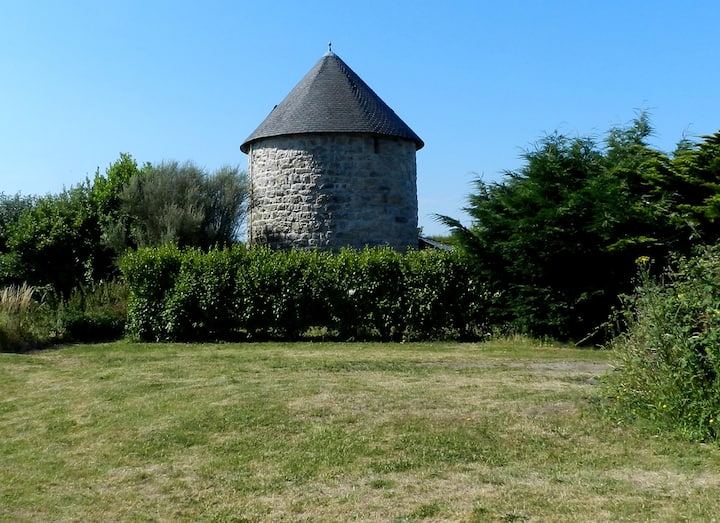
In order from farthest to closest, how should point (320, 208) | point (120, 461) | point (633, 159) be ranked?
point (320, 208) < point (633, 159) < point (120, 461)

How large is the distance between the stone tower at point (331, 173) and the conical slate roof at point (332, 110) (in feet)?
0.11

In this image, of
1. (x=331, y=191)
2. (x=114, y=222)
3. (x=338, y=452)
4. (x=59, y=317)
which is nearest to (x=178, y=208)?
(x=114, y=222)

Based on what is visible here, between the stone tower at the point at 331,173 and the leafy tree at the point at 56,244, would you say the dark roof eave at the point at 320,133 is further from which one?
the leafy tree at the point at 56,244

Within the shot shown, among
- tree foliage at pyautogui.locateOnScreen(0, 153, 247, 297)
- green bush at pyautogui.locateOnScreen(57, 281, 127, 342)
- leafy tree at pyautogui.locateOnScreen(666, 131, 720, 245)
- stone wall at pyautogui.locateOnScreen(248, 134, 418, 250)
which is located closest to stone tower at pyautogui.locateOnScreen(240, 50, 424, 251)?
stone wall at pyautogui.locateOnScreen(248, 134, 418, 250)

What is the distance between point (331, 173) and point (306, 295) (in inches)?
263

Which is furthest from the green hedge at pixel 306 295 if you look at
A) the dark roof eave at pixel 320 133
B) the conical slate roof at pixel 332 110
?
the conical slate roof at pixel 332 110

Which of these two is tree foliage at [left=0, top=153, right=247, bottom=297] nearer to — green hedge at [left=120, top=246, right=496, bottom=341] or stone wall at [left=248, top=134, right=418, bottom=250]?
stone wall at [left=248, top=134, right=418, bottom=250]

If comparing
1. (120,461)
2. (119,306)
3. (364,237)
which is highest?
(364,237)

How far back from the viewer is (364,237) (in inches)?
908

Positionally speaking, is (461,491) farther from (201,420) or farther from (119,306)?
(119,306)

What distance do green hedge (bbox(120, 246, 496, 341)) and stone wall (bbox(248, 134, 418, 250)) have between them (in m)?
5.26

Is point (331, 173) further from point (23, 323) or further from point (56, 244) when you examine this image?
point (23, 323)

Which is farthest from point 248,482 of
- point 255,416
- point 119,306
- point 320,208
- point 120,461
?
point 320,208

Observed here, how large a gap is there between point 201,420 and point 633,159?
1127 cm
